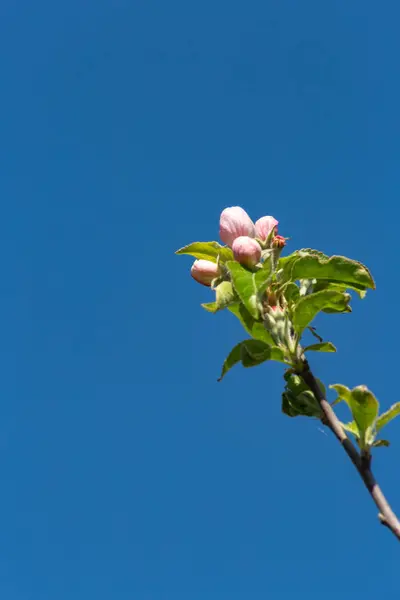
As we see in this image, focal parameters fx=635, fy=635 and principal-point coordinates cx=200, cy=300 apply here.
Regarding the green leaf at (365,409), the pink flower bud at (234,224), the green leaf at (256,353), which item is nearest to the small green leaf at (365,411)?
the green leaf at (365,409)

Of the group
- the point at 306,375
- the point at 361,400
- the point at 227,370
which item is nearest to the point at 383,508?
the point at 361,400

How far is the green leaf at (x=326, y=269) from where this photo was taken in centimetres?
232

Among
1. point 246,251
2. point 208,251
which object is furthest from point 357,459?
point 208,251

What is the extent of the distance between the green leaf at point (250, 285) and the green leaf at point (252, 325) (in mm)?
70

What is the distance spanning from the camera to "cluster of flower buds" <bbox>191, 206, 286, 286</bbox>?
7.88 ft

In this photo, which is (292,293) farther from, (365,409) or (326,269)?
(365,409)

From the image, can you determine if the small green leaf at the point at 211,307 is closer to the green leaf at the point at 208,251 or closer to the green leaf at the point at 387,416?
the green leaf at the point at 208,251

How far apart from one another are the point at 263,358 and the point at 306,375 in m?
0.17

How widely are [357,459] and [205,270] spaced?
0.94m

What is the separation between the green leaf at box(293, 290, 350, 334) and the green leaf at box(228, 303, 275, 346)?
118 millimetres

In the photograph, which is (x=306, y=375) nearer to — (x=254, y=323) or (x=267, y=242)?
(x=254, y=323)

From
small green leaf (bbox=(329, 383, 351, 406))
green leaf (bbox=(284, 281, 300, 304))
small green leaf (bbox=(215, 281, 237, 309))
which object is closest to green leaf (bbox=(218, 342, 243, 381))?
small green leaf (bbox=(215, 281, 237, 309))

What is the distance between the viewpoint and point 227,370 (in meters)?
2.39

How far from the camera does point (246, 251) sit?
2.29 metres
